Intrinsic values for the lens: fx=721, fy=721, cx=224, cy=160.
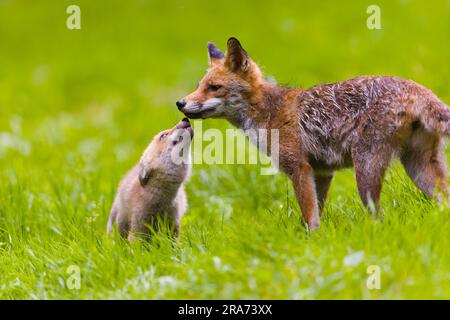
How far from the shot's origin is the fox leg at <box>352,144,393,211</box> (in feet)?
20.6

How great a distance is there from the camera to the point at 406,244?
5480 mm

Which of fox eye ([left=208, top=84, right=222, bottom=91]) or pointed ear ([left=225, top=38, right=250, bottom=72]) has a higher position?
pointed ear ([left=225, top=38, right=250, bottom=72])

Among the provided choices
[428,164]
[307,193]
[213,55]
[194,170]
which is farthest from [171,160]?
[194,170]

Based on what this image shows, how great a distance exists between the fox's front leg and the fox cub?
1239mm

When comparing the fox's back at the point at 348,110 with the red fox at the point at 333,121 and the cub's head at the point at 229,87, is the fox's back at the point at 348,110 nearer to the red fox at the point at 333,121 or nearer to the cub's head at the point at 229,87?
the red fox at the point at 333,121

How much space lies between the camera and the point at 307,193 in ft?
21.8

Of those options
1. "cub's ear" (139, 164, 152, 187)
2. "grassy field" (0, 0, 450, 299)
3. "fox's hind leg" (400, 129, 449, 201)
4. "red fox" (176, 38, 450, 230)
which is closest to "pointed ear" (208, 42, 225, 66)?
"red fox" (176, 38, 450, 230)

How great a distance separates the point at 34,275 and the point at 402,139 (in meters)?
3.46

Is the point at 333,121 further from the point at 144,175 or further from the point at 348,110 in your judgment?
the point at 144,175

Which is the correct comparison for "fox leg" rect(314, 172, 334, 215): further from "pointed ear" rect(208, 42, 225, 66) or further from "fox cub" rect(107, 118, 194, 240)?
"pointed ear" rect(208, 42, 225, 66)

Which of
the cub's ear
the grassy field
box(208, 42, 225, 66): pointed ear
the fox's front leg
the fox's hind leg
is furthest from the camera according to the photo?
box(208, 42, 225, 66): pointed ear

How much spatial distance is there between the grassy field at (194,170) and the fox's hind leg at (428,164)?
167 millimetres

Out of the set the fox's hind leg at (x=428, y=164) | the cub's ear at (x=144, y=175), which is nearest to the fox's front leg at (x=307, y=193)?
the fox's hind leg at (x=428, y=164)
